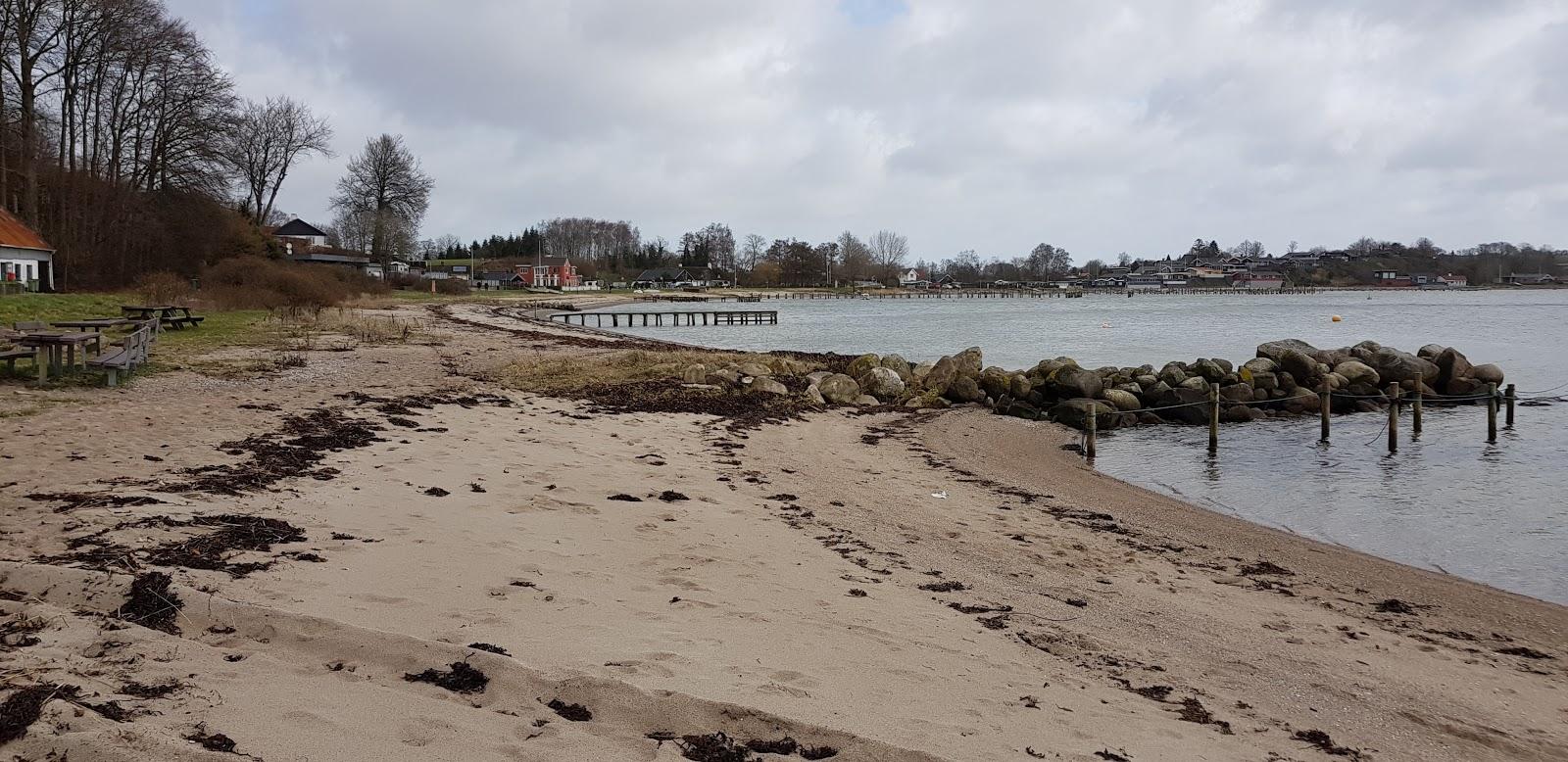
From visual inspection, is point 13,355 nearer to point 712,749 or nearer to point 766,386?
point 766,386

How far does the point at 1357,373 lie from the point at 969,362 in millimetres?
9292

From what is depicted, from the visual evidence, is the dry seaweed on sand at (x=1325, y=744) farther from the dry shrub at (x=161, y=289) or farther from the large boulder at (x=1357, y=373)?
the dry shrub at (x=161, y=289)

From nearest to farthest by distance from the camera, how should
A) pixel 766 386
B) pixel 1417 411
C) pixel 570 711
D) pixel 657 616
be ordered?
pixel 570 711 < pixel 657 616 < pixel 1417 411 < pixel 766 386

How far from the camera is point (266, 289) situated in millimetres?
34969

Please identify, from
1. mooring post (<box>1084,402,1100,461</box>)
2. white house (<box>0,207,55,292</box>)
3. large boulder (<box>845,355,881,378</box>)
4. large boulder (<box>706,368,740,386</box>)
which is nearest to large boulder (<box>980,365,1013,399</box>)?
large boulder (<box>845,355,881,378</box>)

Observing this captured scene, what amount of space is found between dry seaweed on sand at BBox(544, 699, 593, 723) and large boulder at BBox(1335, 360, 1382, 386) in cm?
2266

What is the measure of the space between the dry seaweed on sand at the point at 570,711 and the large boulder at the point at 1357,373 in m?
22.7

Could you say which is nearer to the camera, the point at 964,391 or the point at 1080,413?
the point at 1080,413

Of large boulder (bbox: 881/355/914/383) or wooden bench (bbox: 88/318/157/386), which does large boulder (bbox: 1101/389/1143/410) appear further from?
wooden bench (bbox: 88/318/157/386)

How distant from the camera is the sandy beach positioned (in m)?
3.43

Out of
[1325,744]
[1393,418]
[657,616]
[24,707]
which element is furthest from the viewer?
[1393,418]

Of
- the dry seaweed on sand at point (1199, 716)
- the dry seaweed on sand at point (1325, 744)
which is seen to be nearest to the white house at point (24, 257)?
the dry seaweed on sand at point (1199, 716)

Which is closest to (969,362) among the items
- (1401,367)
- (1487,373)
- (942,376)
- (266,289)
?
(942,376)

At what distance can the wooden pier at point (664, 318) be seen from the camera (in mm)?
64500
